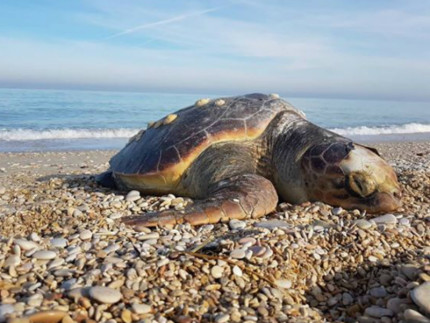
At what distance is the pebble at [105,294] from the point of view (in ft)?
7.12

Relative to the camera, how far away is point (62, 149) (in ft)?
46.6

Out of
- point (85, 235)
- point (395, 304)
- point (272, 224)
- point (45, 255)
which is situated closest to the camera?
point (395, 304)

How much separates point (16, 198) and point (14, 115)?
67.9 ft

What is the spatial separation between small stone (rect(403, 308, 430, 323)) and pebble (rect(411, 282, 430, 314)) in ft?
0.18

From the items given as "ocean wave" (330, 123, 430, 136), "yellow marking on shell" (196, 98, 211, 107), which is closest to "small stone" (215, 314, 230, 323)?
"yellow marking on shell" (196, 98, 211, 107)

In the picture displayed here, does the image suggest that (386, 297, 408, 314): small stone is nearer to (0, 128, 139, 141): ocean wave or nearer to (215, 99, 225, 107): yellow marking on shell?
(215, 99, 225, 107): yellow marking on shell

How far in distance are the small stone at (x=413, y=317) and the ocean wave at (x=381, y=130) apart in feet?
69.8

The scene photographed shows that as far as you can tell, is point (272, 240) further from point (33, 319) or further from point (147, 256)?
point (33, 319)

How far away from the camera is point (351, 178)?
436cm

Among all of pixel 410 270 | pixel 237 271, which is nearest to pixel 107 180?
pixel 237 271

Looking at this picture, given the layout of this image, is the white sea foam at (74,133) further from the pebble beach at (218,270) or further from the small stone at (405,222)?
the small stone at (405,222)

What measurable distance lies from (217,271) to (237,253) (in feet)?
0.83

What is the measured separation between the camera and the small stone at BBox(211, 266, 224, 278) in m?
2.54

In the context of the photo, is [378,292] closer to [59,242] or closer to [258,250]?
[258,250]
